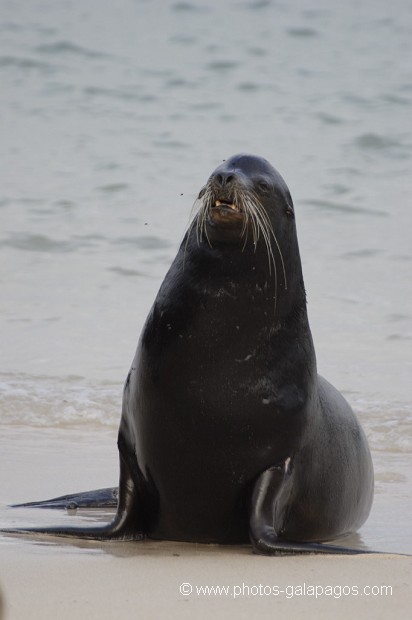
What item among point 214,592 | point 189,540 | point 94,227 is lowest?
point 94,227

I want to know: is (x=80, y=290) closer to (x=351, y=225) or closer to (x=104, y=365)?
(x=104, y=365)

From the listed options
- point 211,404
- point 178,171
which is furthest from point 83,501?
point 178,171

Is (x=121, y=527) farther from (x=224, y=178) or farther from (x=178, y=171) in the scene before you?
(x=178, y=171)

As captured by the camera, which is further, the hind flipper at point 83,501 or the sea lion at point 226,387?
the hind flipper at point 83,501

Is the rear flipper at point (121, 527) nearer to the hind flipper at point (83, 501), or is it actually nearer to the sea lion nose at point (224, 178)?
the hind flipper at point (83, 501)

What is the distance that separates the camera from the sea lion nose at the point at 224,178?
15.7 ft

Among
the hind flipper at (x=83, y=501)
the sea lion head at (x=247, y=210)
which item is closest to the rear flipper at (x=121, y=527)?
the hind flipper at (x=83, y=501)

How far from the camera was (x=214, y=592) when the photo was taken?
4051 millimetres

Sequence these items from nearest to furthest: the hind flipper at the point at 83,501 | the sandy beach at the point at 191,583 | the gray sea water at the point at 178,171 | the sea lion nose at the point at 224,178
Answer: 1. the sandy beach at the point at 191,583
2. the sea lion nose at the point at 224,178
3. the hind flipper at the point at 83,501
4. the gray sea water at the point at 178,171

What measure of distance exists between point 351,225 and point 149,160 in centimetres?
411

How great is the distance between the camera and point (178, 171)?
1712 centimetres

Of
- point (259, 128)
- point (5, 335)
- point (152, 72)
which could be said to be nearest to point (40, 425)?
point (5, 335)

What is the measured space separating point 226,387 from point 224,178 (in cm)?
78

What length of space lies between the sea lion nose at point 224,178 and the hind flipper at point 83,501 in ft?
5.72
